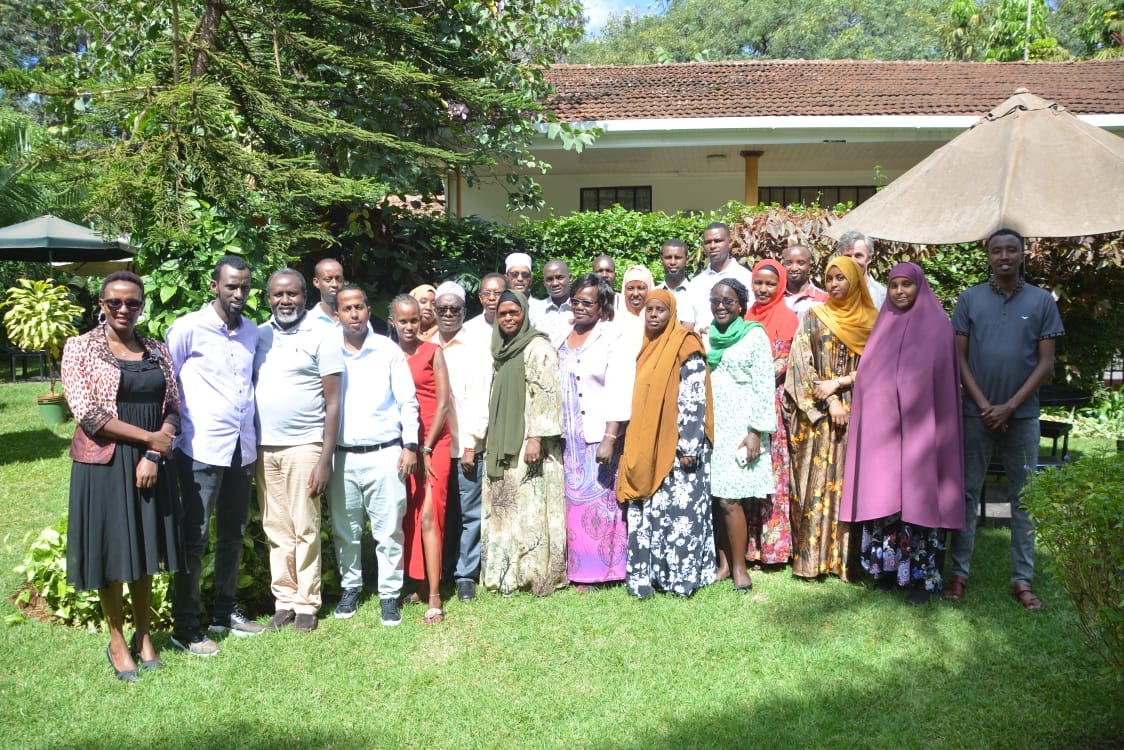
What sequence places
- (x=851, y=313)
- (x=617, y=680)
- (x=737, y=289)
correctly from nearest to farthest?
(x=617, y=680) < (x=737, y=289) < (x=851, y=313)

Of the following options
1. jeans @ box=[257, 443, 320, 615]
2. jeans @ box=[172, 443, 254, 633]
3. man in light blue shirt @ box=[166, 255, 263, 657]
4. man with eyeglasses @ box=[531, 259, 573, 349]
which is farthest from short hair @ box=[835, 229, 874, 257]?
jeans @ box=[172, 443, 254, 633]

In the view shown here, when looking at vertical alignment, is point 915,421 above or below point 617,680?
above

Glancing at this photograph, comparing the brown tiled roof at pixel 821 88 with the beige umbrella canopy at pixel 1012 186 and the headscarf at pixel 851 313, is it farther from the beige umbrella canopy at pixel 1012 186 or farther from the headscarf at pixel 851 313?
the headscarf at pixel 851 313

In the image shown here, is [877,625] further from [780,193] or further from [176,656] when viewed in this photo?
[780,193]

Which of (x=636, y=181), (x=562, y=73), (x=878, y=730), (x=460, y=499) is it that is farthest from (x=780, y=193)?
(x=878, y=730)

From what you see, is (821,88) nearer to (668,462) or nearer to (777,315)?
(777,315)

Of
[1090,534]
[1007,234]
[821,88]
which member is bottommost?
[1090,534]

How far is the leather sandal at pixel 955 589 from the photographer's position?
17.5 ft

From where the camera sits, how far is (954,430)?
5.27 metres

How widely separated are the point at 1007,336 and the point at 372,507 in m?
3.99

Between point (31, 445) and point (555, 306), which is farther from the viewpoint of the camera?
point (31, 445)

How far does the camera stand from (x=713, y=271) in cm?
694

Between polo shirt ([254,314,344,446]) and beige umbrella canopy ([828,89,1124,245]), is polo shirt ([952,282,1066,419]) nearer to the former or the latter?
beige umbrella canopy ([828,89,1124,245])

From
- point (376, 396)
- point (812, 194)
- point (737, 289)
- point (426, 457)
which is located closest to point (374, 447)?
point (376, 396)
